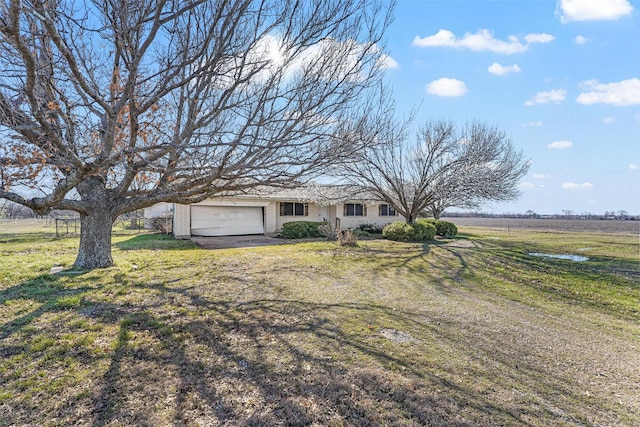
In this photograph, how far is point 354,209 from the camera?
79.8ft

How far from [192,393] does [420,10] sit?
8384 mm

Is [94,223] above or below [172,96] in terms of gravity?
below

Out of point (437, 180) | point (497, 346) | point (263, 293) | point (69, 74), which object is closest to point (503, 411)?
point (497, 346)

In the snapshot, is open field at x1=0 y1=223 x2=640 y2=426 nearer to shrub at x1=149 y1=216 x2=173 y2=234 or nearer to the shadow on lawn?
the shadow on lawn

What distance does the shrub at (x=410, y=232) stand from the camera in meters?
17.7

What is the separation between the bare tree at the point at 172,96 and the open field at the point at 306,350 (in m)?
2.26

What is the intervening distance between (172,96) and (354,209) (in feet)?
58.3

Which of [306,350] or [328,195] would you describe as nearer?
[306,350]

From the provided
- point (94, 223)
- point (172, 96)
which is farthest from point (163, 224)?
point (172, 96)

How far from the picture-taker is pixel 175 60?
6.77 meters

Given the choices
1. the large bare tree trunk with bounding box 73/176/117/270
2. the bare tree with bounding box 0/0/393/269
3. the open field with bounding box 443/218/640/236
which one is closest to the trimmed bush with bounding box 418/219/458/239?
the bare tree with bounding box 0/0/393/269

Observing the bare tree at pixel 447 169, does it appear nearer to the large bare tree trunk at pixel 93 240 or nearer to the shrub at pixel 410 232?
the shrub at pixel 410 232

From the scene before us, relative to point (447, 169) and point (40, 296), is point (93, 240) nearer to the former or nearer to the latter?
point (40, 296)

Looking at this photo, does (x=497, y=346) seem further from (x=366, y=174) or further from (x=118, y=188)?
(x=366, y=174)
